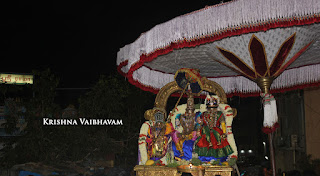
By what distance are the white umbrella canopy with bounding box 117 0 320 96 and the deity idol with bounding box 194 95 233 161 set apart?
0.88 m

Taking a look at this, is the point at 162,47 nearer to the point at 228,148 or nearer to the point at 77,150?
the point at 228,148

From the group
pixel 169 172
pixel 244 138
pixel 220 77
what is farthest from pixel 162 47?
pixel 244 138

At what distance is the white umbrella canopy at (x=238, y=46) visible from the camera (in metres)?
4.01

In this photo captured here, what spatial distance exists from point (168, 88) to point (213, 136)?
Answer: 1.38 m

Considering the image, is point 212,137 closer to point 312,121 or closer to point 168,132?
point 168,132

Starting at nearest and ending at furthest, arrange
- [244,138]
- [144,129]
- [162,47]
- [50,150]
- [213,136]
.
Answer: [162,47], [213,136], [144,129], [50,150], [244,138]

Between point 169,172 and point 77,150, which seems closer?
point 169,172

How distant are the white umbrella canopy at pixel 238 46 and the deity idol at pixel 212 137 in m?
0.88

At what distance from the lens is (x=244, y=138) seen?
98.1ft

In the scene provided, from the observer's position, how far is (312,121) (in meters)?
14.0

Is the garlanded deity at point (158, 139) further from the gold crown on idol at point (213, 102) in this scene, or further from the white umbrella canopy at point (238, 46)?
the white umbrella canopy at point (238, 46)

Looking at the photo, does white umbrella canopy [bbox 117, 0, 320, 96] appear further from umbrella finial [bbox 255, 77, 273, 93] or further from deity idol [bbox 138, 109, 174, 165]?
deity idol [bbox 138, 109, 174, 165]

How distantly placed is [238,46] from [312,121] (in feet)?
33.5

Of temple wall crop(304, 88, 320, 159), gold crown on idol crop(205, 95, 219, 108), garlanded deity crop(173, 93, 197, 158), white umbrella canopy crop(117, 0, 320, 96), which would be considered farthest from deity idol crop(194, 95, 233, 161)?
temple wall crop(304, 88, 320, 159)
